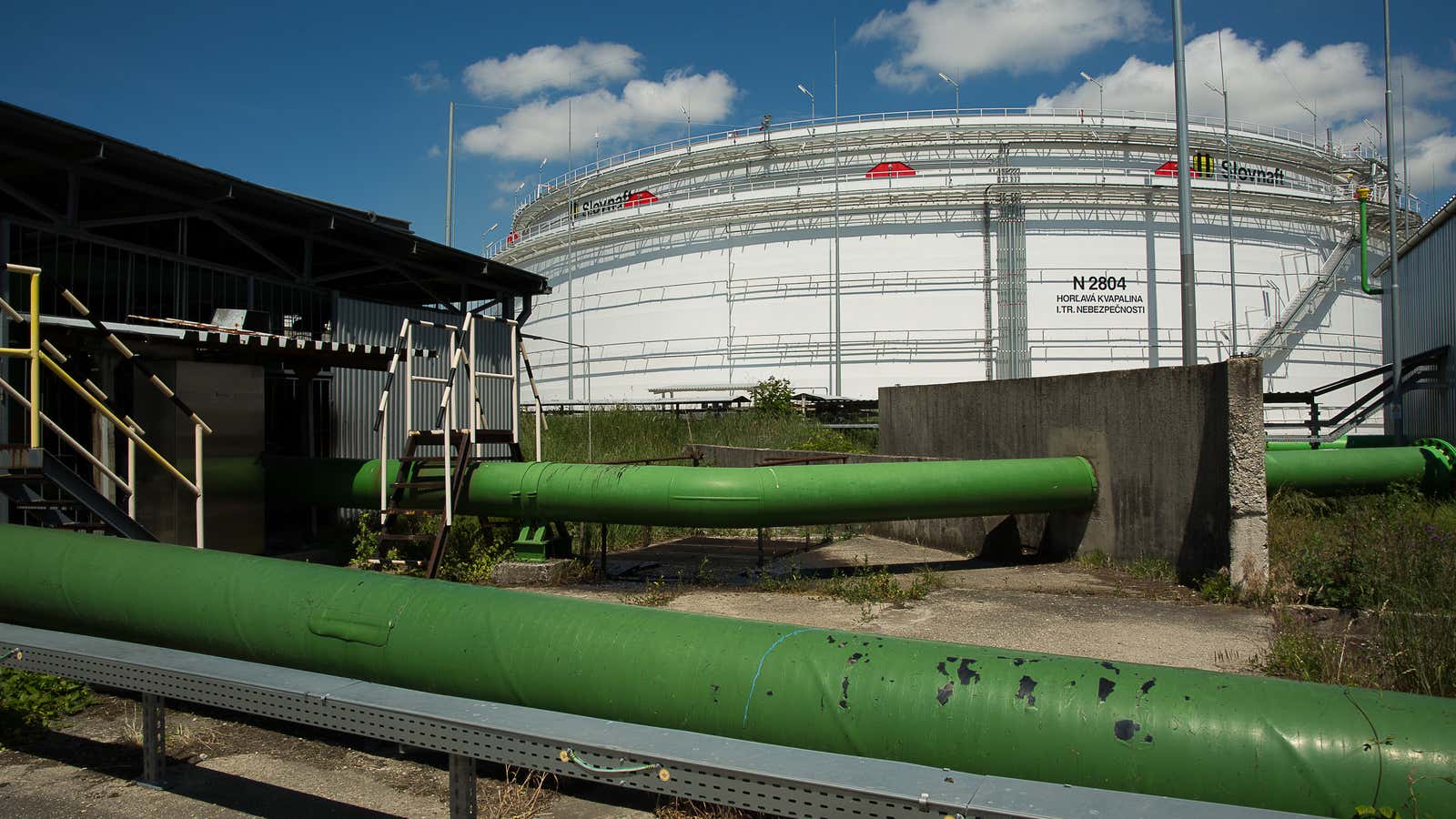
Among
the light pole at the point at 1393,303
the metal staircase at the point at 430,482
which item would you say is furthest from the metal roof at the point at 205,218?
the light pole at the point at 1393,303

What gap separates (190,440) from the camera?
8.24 metres

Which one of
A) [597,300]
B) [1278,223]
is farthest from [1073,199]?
[597,300]

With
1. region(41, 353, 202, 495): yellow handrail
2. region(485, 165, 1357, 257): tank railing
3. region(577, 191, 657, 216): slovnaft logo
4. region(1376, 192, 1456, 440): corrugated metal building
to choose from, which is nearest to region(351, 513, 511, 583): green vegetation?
region(41, 353, 202, 495): yellow handrail

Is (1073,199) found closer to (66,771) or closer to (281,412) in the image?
(281,412)

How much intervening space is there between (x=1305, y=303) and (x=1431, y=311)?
48.3 feet

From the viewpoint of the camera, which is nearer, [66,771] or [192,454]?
[66,771]

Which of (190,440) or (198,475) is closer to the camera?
(198,475)

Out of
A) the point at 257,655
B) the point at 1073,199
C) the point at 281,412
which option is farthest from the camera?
the point at 1073,199

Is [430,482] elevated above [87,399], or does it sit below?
below

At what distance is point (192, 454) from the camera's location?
326 inches

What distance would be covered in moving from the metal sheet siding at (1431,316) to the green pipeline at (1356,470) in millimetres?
7286

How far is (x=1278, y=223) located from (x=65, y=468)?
37.5m

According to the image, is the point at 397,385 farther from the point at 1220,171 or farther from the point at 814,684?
the point at 1220,171

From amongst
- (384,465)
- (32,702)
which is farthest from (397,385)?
(32,702)
